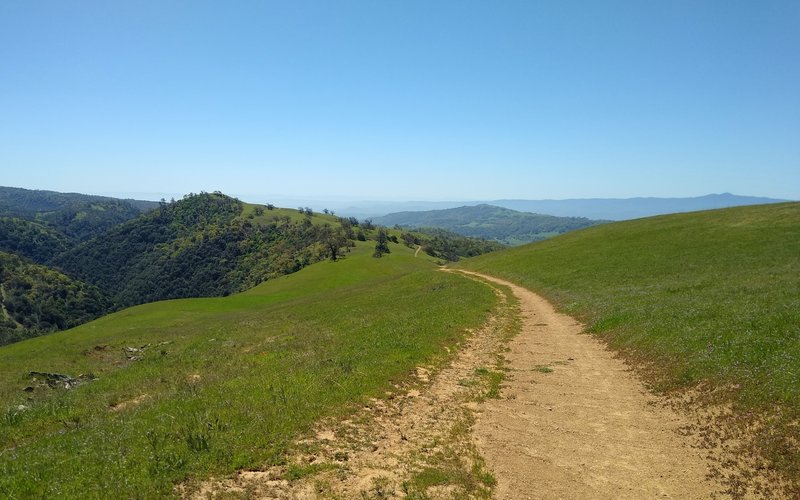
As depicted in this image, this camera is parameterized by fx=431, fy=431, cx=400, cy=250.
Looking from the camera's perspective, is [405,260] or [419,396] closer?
[419,396]

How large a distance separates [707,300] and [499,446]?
22299 mm

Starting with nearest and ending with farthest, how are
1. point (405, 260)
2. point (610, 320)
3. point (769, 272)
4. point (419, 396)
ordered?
point (419, 396) < point (610, 320) < point (769, 272) < point (405, 260)

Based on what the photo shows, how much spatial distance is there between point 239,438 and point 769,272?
142ft

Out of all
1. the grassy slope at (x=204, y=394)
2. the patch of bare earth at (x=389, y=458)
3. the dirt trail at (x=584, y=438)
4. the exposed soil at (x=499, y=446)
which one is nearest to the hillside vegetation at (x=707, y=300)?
the dirt trail at (x=584, y=438)

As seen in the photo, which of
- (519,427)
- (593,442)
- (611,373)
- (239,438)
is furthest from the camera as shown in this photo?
(611,373)

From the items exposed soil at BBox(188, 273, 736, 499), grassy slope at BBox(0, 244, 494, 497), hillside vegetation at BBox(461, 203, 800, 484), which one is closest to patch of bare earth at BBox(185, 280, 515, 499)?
exposed soil at BBox(188, 273, 736, 499)

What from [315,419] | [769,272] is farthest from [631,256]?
[315,419]

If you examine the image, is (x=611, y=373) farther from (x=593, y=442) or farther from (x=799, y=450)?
(x=799, y=450)

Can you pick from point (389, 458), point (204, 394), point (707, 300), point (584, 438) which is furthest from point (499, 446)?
point (707, 300)

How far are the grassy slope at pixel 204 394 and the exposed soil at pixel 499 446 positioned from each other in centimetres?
115

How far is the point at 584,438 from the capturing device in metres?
13.5

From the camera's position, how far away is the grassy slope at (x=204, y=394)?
10727 mm

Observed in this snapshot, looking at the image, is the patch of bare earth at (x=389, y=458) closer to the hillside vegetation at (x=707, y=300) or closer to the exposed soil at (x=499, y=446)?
the exposed soil at (x=499, y=446)

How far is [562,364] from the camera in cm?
2169
